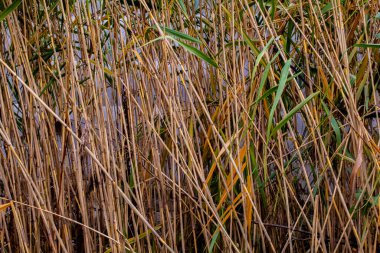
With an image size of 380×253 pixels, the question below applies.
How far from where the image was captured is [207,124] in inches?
61.6

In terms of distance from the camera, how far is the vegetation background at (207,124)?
1265 mm

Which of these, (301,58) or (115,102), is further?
(115,102)

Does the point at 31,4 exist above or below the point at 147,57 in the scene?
above

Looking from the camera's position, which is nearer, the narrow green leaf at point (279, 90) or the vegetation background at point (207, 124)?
the narrow green leaf at point (279, 90)

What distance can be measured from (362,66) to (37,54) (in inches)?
30.5

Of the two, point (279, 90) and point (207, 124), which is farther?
point (207, 124)

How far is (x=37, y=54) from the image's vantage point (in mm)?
1457

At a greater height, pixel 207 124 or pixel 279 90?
pixel 279 90

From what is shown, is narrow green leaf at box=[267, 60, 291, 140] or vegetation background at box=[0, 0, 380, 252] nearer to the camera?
narrow green leaf at box=[267, 60, 291, 140]

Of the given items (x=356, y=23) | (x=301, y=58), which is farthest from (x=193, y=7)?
(x=356, y=23)

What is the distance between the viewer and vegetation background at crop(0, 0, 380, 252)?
1.26 meters

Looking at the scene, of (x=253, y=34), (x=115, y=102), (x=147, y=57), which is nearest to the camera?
(x=147, y=57)

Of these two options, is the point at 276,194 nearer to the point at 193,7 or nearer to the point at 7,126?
the point at 193,7

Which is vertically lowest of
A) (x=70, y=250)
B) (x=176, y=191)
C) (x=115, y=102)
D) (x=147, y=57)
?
(x=70, y=250)
